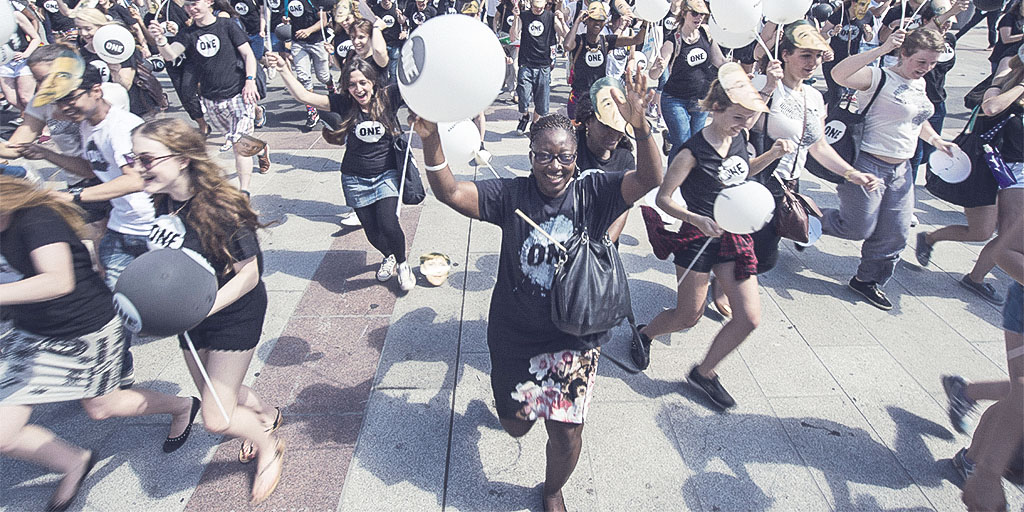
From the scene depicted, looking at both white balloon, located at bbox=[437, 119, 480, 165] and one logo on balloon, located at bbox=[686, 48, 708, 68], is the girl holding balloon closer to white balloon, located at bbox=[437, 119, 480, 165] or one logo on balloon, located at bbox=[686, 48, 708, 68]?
white balloon, located at bbox=[437, 119, 480, 165]

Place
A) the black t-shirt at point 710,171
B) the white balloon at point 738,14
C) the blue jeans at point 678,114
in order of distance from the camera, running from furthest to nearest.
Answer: the blue jeans at point 678,114 → the white balloon at point 738,14 → the black t-shirt at point 710,171

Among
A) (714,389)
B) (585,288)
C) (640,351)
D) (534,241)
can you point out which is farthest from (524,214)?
(714,389)

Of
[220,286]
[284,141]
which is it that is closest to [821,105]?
[220,286]

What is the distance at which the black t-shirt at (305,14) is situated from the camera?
8.52 metres

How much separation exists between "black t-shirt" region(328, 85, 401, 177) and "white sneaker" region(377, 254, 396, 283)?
746mm

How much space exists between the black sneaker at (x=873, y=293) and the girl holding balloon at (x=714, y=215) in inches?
73.4

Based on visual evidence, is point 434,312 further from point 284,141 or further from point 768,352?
point 284,141

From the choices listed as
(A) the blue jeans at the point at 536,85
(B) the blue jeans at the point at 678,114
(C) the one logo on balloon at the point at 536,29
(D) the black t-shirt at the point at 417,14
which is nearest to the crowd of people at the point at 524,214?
(B) the blue jeans at the point at 678,114

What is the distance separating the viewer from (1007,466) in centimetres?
215

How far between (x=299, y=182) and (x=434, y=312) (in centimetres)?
336

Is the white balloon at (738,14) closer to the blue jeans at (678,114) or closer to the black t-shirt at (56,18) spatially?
the blue jeans at (678,114)

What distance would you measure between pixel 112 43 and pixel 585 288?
14.6 ft

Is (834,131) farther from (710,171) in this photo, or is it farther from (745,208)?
(745,208)

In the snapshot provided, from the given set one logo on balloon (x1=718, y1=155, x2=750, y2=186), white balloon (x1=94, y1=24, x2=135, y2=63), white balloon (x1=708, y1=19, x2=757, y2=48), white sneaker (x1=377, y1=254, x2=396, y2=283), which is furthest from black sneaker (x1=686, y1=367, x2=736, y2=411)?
white balloon (x1=94, y1=24, x2=135, y2=63)
